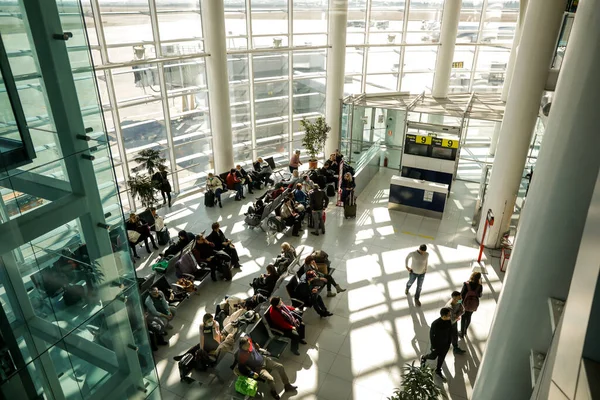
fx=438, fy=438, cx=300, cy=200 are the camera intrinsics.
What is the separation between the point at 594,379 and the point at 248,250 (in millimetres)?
9864

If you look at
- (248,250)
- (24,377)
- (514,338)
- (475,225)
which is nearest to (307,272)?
(248,250)

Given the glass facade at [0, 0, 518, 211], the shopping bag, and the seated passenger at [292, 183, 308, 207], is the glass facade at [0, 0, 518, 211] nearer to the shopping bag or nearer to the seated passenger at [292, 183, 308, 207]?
the shopping bag

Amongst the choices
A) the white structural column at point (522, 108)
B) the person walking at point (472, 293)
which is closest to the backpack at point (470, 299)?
the person walking at point (472, 293)

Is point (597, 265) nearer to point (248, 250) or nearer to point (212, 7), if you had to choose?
point (248, 250)

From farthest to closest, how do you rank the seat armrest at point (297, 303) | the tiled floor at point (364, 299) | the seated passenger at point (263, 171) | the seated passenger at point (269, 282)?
1. the seated passenger at point (263, 171)
2. the seated passenger at point (269, 282)
3. the seat armrest at point (297, 303)
4. the tiled floor at point (364, 299)

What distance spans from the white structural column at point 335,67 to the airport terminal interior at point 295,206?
75mm

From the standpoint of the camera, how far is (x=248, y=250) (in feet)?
36.5

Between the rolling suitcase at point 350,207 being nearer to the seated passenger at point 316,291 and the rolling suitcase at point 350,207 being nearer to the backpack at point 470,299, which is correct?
the seated passenger at point 316,291

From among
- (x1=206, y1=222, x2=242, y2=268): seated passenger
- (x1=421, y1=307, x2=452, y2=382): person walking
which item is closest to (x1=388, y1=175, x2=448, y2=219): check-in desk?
(x1=206, y1=222, x2=242, y2=268): seated passenger

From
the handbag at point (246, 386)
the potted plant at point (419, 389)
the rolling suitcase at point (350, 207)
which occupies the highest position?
the potted plant at point (419, 389)

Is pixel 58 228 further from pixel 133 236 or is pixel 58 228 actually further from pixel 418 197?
pixel 418 197

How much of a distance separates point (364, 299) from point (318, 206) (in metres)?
3.25

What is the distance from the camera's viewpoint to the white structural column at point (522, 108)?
8.84 metres

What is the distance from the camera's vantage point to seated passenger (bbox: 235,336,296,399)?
6.45 metres
